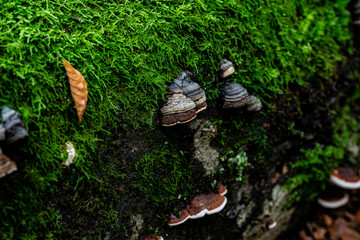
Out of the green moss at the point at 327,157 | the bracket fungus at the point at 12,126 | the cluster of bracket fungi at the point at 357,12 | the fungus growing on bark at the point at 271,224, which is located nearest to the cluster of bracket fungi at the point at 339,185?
the green moss at the point at 327,157

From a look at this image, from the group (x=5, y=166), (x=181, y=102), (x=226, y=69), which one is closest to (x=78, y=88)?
(x=5, y=166)

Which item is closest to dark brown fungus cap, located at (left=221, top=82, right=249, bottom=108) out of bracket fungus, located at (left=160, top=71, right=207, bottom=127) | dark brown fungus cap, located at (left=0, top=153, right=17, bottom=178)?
bracket fungus, located at (left=160, top=71, right=207, bottom=127)

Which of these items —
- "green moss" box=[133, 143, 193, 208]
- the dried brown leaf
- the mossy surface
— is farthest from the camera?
"green moss" box=[133, 143, 193, 208]

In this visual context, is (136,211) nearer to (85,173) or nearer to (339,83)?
(85,173)

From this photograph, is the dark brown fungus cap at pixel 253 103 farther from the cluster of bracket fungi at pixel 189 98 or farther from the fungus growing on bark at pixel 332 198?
the fungus growing on bark at pixel 332 198

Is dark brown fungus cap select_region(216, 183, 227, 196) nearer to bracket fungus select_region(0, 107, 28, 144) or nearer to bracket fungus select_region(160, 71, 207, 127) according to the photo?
bracket fungus select_region(160, 71, 207, 127)
